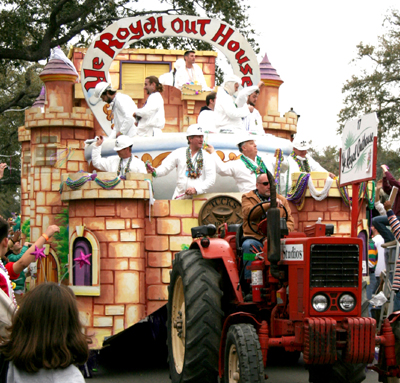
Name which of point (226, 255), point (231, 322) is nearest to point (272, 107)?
point (226, 255)

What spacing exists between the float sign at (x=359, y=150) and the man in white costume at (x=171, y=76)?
6.67 meters

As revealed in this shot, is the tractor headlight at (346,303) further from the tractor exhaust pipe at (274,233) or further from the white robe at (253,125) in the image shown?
the white robe at (253,125)

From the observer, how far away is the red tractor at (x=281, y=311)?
17.2 feet

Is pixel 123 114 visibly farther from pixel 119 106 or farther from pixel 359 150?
pixel 359 150

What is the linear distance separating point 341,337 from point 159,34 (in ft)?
28.0

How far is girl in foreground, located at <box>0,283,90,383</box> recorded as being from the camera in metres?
2.78

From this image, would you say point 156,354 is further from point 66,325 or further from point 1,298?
point 66,325

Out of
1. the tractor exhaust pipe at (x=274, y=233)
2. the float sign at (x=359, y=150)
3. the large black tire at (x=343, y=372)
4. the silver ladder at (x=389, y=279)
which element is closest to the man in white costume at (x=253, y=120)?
the silver ladder at (x=389, y=279)

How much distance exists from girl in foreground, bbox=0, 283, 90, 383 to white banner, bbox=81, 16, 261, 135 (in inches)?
366

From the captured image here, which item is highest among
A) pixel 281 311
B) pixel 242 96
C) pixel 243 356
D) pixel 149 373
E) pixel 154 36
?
pixel 154 36

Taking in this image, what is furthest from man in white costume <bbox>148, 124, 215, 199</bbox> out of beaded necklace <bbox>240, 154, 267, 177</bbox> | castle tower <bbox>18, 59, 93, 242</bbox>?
castle tower <bbox>18, 59, 93, 242</bbox>

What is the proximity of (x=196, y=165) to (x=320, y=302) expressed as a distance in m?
4.48

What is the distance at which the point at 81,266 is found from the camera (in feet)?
29.2

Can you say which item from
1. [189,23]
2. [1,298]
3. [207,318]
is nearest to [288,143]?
[189,23]
